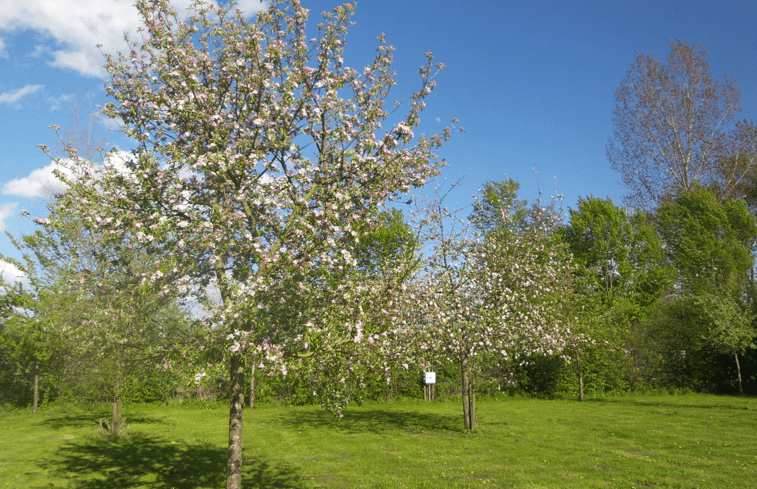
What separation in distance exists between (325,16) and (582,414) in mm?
20491

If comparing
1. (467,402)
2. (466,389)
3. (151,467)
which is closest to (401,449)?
(466,389)

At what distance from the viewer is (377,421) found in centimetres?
2025

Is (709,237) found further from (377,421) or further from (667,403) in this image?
(377,421)

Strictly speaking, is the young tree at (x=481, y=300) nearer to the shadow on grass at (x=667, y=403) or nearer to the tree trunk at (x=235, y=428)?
the tree trunk at (x=235, y=428)

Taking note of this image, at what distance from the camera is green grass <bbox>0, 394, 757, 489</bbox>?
10.8 metres

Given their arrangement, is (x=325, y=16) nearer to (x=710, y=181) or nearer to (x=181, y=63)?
(x=181, y=63)

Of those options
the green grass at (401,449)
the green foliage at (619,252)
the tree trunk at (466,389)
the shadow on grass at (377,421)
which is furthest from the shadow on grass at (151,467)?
the green foliage at (619,252)

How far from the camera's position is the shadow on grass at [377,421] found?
18.3 metres

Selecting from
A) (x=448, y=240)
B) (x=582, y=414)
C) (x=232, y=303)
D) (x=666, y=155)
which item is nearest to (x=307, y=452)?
(x=448, y=240)

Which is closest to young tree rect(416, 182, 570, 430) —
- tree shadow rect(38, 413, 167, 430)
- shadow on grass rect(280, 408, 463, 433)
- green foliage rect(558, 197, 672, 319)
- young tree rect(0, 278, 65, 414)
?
shadow on grass rect(280, 408, 463, 433)

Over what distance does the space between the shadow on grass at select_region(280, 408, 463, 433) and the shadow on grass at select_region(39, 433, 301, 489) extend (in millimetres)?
5495

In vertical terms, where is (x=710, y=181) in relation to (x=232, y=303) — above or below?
above

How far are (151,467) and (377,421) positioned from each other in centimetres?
1000

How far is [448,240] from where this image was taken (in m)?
14.9
